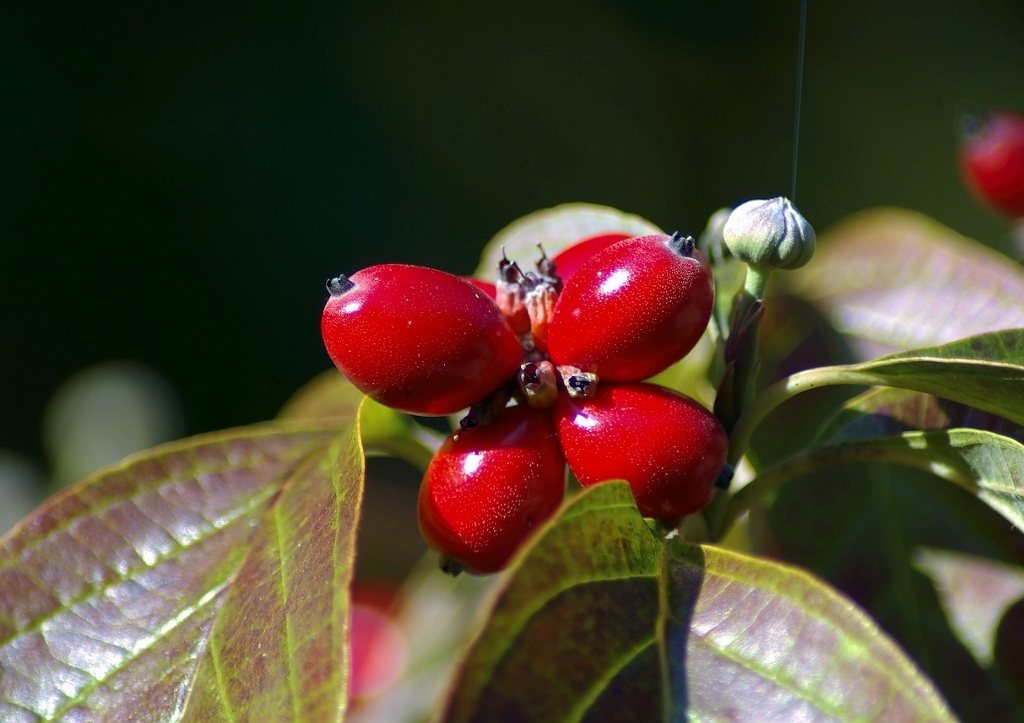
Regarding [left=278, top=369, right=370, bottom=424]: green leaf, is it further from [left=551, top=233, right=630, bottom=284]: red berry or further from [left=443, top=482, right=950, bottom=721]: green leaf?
[left=443, top=482, right=950, bottom=721]: green leaf

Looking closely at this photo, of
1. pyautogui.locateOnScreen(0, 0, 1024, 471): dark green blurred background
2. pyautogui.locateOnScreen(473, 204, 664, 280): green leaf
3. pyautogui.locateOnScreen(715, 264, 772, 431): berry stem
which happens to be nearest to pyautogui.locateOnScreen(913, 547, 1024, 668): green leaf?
pyautogui.locateOnScreen(715, 264, 772, 431): berry stem

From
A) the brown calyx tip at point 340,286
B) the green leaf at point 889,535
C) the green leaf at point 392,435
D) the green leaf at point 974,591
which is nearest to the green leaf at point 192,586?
the green leaf at point 392,435

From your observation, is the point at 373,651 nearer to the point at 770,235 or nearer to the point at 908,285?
the point at 908,285

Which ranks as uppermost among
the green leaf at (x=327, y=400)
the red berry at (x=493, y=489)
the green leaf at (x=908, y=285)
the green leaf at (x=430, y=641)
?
the red berry at (x=493, y=489)

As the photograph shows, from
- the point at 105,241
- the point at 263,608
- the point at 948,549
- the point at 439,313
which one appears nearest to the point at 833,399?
the point at 948,549

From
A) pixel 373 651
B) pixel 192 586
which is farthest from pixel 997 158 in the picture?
pixel 373 651

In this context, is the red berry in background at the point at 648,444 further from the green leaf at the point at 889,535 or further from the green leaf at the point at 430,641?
the green leaf at the point at 430,641

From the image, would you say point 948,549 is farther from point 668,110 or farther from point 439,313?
point 668,110
